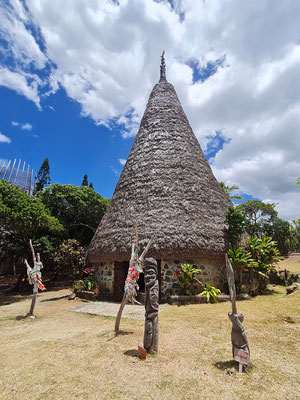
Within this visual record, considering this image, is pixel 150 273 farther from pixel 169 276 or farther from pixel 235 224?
pixel 235 224

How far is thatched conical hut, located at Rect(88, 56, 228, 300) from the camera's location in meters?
9.64

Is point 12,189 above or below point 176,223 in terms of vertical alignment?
above

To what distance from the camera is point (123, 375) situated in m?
3.71

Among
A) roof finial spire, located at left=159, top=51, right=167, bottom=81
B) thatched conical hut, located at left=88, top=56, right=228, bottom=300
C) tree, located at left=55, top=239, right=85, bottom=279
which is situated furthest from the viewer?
roof finial spire, located at left=159, top=51, right=167, bottom=81

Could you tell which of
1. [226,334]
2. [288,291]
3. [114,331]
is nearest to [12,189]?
[114,331]

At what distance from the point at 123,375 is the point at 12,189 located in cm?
1112

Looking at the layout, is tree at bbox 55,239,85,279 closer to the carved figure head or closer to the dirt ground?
the dirt ground

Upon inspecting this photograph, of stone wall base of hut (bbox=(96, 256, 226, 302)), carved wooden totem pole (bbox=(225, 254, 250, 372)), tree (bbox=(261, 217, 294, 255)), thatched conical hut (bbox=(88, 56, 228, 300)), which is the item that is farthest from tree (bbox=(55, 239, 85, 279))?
tree (bbox=(261, 217, 294, 255))

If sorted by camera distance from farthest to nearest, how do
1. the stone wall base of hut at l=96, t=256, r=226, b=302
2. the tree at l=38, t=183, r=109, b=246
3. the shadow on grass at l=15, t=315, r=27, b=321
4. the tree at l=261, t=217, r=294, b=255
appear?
the tree at l=261, t=217, r=294, b=255, the tree at l=38, t=183, r=109, b=246, the stone wall base of hut at l=96, t=256, r=226, b=302, the shadow on grass at l=15, t=315, r=27, b=321

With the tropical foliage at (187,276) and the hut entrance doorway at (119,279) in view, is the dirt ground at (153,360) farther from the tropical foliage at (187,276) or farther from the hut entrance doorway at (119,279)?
the hut entrance doorway at (119,279)

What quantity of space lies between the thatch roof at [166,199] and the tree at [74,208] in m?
6.82

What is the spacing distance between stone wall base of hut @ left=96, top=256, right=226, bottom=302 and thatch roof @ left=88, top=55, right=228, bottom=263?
413 millimetres

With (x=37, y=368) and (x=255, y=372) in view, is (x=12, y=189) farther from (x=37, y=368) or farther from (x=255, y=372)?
(x=255, y=372)

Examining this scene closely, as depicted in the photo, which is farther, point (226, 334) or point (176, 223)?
point (176, 223)
